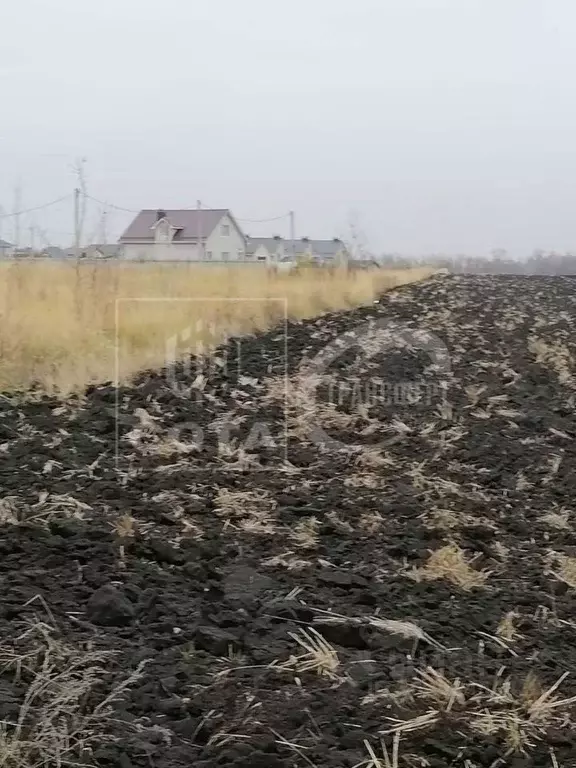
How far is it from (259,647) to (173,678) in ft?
0.69

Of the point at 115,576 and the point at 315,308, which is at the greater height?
the point at 315,308

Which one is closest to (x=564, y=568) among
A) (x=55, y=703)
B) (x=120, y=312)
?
(x=55, y=703)

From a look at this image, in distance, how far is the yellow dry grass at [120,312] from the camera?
3.79 meters

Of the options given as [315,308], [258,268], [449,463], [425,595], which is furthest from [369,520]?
[258,268]

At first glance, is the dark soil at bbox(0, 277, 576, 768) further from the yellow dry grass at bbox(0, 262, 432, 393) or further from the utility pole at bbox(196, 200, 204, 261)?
the utility pole at bbox(196, 200, 204, 261)

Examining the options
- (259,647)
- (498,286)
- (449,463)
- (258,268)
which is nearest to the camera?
(259,647)

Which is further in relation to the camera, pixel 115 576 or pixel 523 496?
pixel 523 496

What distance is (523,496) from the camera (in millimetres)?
2703

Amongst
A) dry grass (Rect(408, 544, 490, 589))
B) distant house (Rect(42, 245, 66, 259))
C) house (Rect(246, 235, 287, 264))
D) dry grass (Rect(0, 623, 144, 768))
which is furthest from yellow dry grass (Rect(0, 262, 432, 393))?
dry grass (Rect(0, 623, 144, 768))

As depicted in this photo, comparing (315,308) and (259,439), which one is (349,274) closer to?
(315,308)

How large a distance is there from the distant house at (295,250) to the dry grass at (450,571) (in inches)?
274

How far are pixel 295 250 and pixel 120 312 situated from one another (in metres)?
6.08

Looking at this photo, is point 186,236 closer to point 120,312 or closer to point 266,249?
point 266,249

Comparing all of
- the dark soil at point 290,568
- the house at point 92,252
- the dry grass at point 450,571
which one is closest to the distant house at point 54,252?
the house at point 92,252
